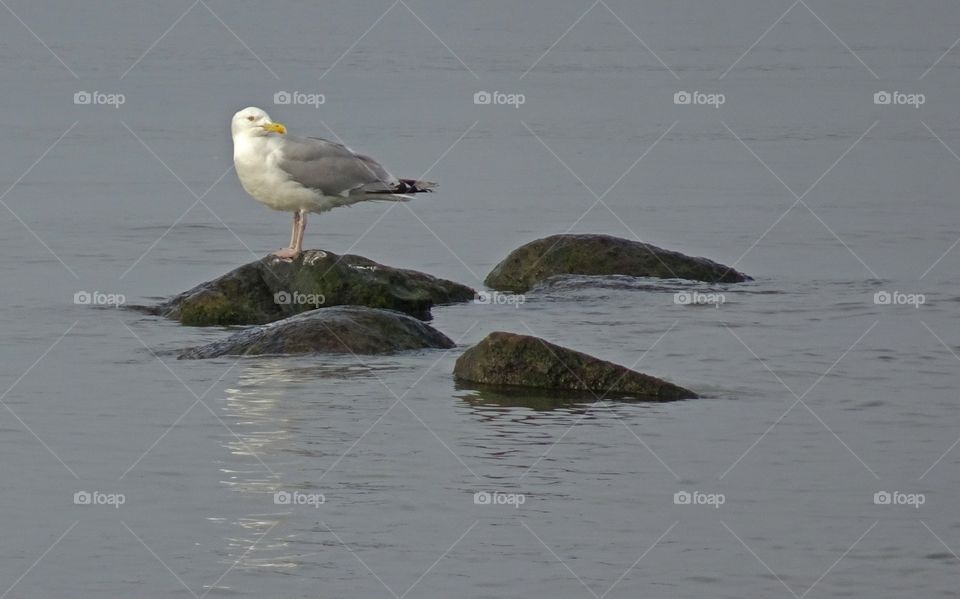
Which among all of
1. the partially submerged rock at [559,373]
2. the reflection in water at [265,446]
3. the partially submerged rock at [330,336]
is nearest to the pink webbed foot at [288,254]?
the partially submerged rock at [330,336]

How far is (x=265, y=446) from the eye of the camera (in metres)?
12.4

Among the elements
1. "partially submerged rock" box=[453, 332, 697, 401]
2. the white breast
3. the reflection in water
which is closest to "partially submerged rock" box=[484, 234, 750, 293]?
the white breast

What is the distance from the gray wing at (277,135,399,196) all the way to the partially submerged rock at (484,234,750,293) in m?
2.68

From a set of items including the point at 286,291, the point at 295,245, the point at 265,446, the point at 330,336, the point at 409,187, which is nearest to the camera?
the point at 265,446

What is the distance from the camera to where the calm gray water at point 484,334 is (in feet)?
33.6

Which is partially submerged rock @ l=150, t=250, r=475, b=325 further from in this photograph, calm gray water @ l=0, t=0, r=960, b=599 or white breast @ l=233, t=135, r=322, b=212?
white breast @ l=233, t=135, r=322, b=212

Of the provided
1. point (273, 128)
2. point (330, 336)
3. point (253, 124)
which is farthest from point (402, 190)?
point (330, 336)

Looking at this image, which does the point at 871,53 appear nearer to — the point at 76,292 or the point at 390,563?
the point at 76,292

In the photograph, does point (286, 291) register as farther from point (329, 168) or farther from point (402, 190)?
point (402, 190)

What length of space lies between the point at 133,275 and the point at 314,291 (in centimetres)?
397

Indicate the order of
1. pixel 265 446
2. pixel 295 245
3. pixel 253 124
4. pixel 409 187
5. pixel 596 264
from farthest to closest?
pixel 596 264, pixel 409 187, pixel 295 245, pixel 253 124, pixel 265 446

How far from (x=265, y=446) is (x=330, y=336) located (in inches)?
118

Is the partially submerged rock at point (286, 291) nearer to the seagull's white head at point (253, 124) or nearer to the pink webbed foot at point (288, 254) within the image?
the pink webbed foot at point (288, 254)

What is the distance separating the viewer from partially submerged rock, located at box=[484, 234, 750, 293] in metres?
19.6
